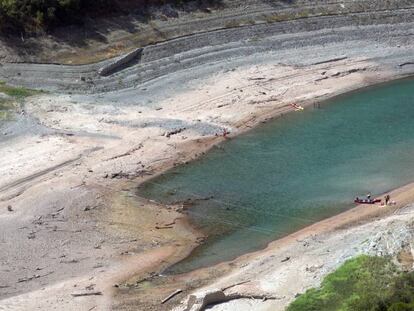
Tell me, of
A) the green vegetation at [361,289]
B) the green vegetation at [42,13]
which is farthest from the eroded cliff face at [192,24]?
the green vegetation at [361,289]

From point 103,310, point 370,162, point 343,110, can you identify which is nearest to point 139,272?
point 103,310

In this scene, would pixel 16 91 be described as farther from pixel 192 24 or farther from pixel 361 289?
pixel 361 289

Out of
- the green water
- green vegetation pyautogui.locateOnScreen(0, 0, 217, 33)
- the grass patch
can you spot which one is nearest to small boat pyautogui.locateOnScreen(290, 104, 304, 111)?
the green water

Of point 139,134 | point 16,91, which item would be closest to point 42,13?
point 16,91

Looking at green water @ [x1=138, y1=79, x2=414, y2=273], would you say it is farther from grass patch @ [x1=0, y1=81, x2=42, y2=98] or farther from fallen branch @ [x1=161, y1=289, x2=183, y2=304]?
grass patch @ [x1=0, y1=81, x2=42, y2=98]

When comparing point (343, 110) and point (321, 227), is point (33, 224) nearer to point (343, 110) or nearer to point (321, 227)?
point (321, 227)

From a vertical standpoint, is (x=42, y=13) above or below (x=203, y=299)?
above
